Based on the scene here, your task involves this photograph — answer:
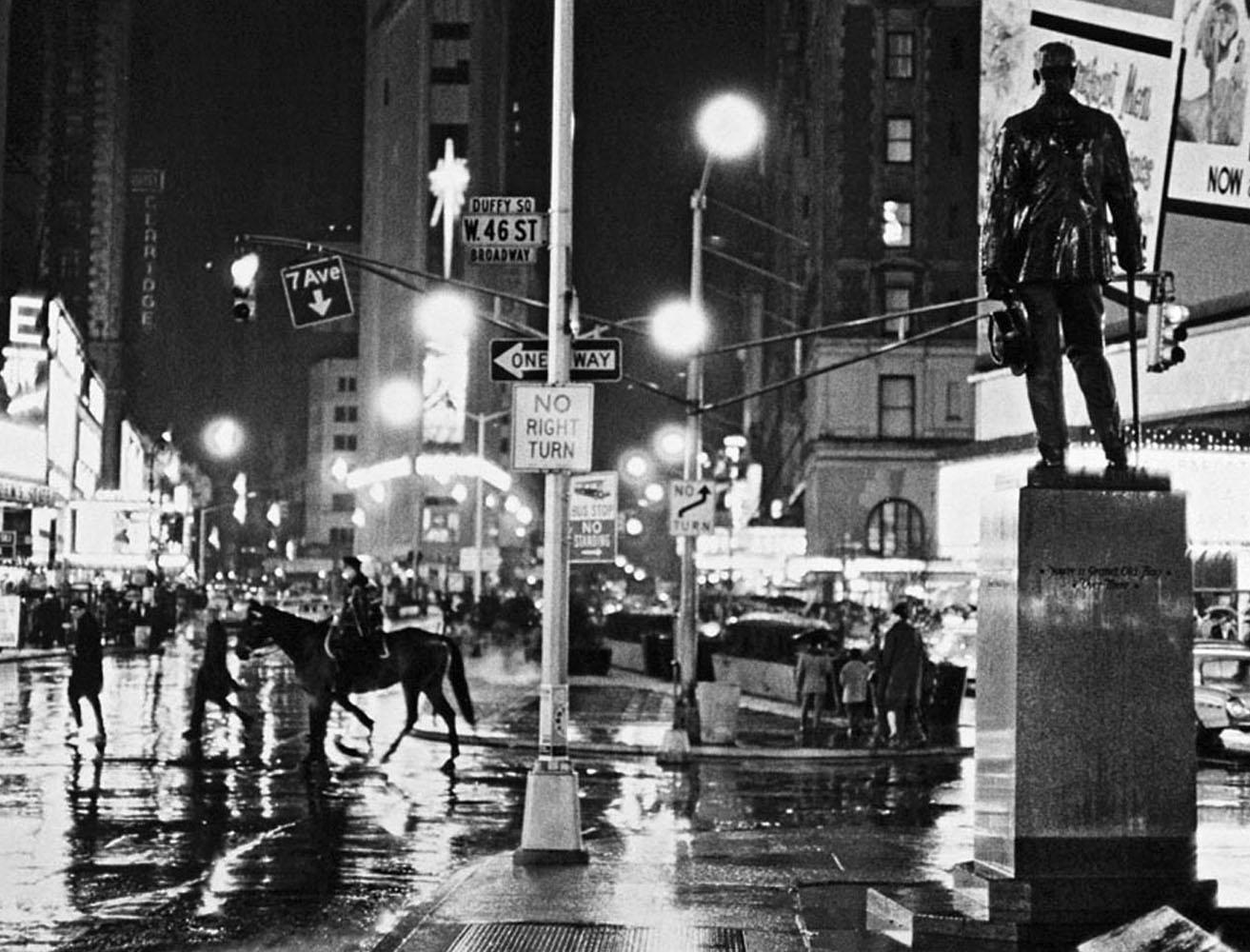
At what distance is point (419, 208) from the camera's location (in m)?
154

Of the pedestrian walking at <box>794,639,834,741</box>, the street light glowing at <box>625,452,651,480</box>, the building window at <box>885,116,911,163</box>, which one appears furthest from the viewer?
the building window at <box>885,116,911,163</box>

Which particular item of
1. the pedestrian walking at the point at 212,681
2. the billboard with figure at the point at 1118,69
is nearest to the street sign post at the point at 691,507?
the pedestrian walking at the point at 212,681

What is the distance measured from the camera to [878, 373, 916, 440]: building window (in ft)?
261

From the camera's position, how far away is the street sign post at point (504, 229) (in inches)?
667

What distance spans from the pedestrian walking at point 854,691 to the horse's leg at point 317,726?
31.0 ft

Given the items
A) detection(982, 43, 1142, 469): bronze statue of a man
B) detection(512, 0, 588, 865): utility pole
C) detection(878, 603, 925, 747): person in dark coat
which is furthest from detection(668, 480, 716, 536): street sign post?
detection(982, 43, 1142, 469): bronze statue of a man

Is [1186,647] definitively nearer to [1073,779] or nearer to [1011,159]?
[1073,779]

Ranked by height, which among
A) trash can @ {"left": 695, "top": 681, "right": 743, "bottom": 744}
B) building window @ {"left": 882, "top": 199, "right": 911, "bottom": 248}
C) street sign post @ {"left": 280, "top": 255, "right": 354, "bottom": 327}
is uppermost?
building window @ {"left": 882, "top": 199, "right": 911, "bottom": 248}

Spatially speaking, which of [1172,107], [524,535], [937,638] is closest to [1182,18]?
[1172,107]

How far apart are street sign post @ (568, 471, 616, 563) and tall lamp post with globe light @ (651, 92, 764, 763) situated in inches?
99.2

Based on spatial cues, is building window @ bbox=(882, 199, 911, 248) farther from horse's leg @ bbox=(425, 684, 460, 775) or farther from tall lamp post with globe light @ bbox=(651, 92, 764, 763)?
horse's leg @ bbox=(425, 684, 460, 775)

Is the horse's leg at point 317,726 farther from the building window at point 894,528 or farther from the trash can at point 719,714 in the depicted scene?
the building window at point 894,528

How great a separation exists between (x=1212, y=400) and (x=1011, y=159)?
134 feet

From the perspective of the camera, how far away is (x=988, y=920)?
404 inches
